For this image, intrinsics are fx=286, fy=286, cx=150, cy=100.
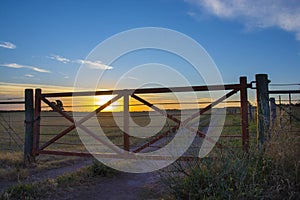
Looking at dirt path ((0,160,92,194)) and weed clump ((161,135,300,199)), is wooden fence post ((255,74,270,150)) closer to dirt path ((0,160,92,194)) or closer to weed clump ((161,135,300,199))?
weed clump ((161,135,300,199))

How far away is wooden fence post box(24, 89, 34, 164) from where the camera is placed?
814 cm

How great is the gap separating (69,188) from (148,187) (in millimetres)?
1513

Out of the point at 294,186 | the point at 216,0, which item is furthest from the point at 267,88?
the point at 216,0

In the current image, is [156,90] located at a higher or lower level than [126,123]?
higher

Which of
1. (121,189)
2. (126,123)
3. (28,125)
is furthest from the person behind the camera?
(28,125)

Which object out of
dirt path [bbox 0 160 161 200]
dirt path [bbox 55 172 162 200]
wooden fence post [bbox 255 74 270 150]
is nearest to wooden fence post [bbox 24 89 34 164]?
dirt path [bbox 0 160 161 200]

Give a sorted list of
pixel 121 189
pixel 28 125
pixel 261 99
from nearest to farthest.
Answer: pixel 121 189, pixel 261 99, pixel 28 125

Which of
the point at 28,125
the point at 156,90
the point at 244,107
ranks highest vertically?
the point at 156,90

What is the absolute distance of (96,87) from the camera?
779 cm

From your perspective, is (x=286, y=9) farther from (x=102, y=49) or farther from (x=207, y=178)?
(x=207, y=178)

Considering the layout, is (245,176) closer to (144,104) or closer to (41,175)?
(144,104)

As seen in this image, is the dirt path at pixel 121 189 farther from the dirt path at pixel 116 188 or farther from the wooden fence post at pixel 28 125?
the wooden fence post at pixel 28 125

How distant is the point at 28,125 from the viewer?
8.31 metres

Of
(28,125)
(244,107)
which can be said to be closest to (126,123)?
(244,107)
